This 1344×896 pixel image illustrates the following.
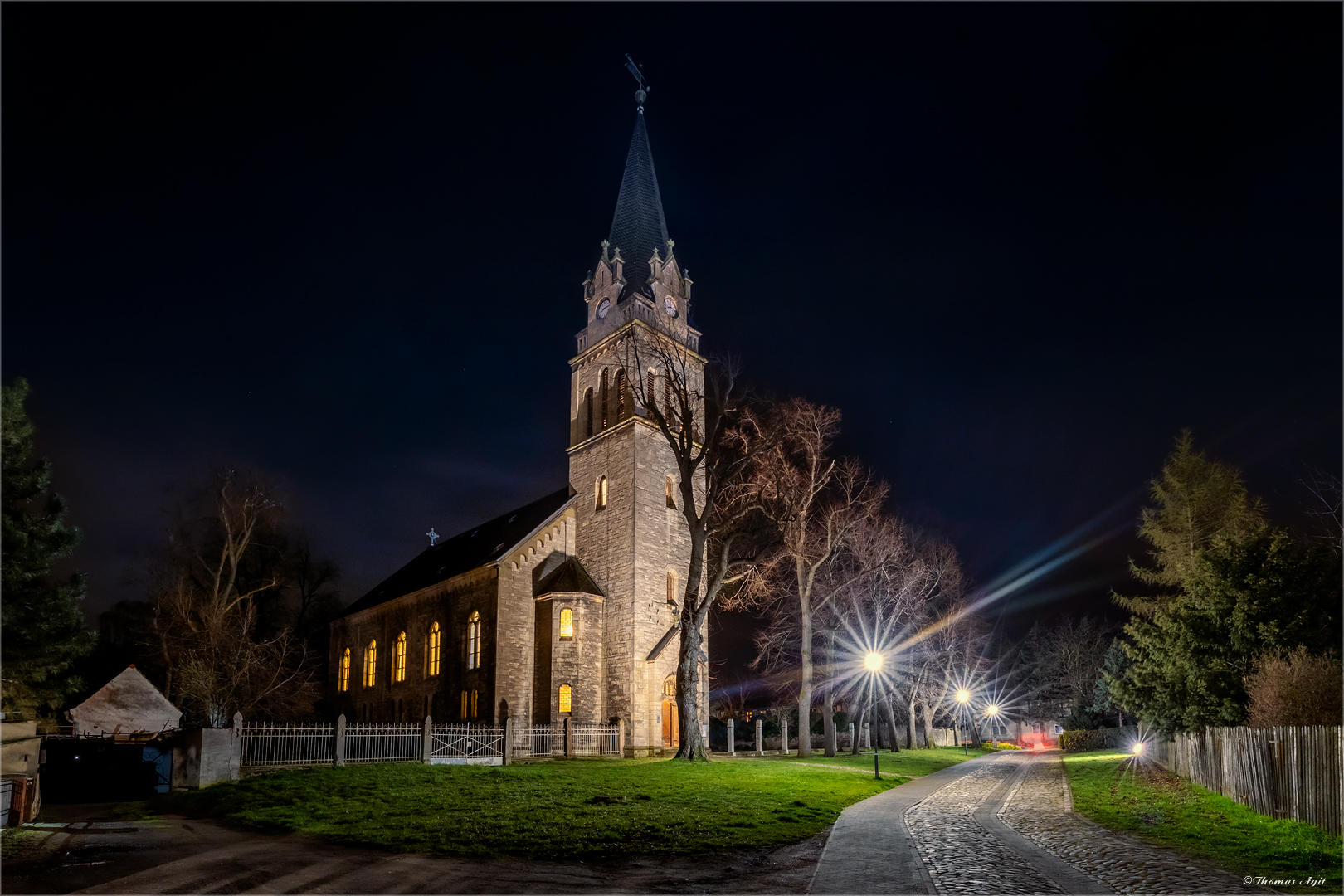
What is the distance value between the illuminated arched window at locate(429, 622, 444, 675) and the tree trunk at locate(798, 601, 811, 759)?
16.9 metres

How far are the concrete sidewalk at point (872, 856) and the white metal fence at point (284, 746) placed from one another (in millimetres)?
15992

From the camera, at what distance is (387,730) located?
27844 millimetres

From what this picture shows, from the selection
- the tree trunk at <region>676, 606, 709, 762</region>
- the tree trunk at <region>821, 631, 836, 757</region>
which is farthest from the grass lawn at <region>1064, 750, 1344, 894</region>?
the tree trunk at <region>821, 631, 836, 757</region>

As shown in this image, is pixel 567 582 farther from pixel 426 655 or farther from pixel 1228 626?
pixel 1228 626

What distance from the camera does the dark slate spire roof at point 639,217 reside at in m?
43.3

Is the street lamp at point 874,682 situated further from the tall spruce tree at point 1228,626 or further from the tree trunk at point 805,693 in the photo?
the tall spruce tree at point 1228,626

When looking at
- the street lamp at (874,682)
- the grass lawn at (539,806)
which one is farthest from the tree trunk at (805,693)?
the grass lawn at (539,806)

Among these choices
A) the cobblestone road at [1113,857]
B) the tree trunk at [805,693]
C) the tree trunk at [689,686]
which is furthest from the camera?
the tree trunk at [805,693]

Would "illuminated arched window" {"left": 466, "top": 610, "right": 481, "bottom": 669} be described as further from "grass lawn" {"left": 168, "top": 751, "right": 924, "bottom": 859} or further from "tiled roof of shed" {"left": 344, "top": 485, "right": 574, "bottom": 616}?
"grass lawn" {"left": 168, "top": 751, "right": 924, "bottom": 859}

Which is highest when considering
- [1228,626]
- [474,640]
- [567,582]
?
[567,582]

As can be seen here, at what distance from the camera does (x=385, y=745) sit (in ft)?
88.1

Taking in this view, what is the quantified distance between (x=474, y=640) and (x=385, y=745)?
1070 centimetres

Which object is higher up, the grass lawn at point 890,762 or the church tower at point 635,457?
the church tower at point 635,457

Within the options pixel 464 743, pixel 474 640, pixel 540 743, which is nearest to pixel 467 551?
pixel 474 640
